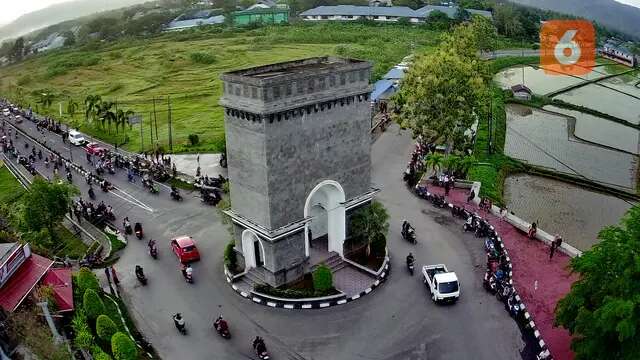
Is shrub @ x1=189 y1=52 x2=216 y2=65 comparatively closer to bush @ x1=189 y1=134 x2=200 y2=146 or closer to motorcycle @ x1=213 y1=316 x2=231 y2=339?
bush @ x1=189 y1=134 x2=200 y2=146

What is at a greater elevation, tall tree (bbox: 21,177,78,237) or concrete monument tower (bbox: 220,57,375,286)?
concrete monument tower (bbox: 220,57,375,286)

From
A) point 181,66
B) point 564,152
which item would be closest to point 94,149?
point 181,66

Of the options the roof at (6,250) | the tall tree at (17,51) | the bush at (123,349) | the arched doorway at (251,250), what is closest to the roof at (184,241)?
the arched doorway at (251,250)

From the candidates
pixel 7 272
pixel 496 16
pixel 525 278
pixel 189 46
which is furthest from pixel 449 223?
pixel 496 16

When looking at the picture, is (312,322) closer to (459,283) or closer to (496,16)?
(459,283)

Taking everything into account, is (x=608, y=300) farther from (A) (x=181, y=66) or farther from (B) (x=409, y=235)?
(A) (x=181, y=66)

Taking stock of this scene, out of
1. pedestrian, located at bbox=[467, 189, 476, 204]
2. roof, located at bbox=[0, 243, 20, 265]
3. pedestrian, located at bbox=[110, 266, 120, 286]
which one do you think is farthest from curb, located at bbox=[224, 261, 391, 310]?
pedestrian, located at bbox=[467, 189, 476, 204]

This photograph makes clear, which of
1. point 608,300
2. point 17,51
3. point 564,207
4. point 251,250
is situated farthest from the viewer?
point 17,51
